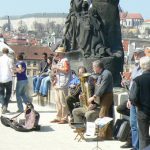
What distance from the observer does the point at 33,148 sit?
919cm

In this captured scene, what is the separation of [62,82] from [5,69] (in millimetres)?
1749

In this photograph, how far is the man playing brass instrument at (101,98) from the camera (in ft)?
31.5

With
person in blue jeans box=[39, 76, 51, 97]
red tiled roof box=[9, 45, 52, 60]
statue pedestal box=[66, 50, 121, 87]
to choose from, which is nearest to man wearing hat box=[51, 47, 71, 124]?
person in blue jeans box=[39, 76, 51, 97]

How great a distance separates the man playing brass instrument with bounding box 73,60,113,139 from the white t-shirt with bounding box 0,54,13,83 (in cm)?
→ 346

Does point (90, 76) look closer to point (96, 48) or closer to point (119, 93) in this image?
point (119, 93)

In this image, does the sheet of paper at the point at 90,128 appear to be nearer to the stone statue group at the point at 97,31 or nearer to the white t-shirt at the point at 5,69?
the white t-shirt at the point at 5,69

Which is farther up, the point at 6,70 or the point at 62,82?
the point at 6,70

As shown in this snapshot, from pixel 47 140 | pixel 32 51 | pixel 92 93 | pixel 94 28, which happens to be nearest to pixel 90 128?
pixel 92 93

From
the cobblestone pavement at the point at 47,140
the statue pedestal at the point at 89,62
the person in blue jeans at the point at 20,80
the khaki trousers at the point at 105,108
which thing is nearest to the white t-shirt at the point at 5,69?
the person in blue jeans at the point at 20,80

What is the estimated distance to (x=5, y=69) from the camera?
1288 centimetres

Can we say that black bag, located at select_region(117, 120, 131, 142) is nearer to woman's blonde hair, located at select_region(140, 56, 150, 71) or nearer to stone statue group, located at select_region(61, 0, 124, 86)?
woman's blonde hair, located at select_region(140, 56, 150, 71)

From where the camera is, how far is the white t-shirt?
12.9 m

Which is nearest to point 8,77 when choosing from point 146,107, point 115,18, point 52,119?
point 52,119

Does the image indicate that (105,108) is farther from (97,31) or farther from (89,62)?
(97,31)
